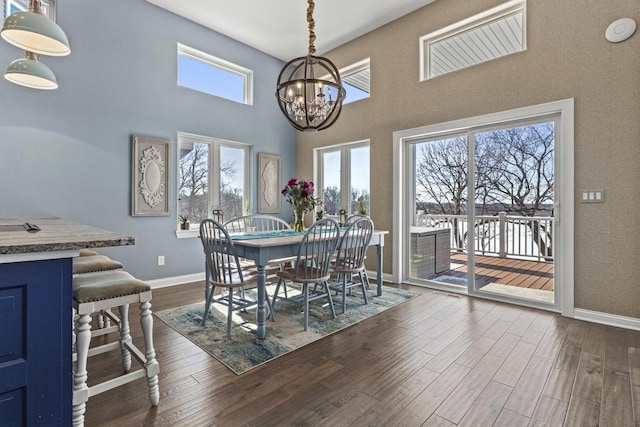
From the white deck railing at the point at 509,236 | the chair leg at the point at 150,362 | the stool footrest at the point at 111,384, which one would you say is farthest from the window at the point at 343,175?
the stool footrest at the point at 111,384

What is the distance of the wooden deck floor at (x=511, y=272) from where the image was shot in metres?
3.44

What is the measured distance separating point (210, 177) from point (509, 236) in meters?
4.23

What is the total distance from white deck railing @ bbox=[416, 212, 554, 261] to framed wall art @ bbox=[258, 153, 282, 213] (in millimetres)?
3044

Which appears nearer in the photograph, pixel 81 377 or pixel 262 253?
pixel 81 377

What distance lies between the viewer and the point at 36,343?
3.95 ft

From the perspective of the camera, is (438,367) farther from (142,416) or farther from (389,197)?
(389,197)

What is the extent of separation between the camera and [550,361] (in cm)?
222

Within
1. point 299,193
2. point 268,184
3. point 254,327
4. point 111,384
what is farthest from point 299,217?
point 111,384

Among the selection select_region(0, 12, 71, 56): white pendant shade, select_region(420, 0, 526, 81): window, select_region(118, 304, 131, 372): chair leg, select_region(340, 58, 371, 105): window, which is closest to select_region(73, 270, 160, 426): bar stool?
select_region(118, 304, 131, 372): chair leg

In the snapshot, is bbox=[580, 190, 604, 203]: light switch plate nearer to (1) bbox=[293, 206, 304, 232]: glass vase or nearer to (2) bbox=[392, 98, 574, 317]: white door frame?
(2) bbox=[392, 98, 574, 317]: white door frame

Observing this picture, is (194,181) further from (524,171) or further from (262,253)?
(524,171)

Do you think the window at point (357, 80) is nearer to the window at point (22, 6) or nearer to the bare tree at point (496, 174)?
the bare tree at point (496, 174)

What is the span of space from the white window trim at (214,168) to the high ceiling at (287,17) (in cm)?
166

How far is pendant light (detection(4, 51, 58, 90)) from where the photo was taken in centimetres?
237
